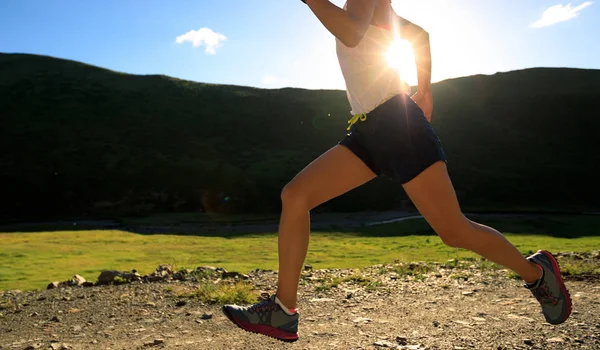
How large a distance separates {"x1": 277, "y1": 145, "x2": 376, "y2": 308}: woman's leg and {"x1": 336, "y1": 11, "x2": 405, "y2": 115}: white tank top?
0.34 metres

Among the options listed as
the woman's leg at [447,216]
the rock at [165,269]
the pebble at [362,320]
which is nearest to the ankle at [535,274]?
the woman's leg at [447,216]

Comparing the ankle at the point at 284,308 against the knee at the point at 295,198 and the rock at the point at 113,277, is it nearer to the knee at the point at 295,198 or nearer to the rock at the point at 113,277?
the knee at the point at 295,198

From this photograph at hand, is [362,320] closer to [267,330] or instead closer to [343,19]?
[267,330]

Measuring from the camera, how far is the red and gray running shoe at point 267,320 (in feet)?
9.36

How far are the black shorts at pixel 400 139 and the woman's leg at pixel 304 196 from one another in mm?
157

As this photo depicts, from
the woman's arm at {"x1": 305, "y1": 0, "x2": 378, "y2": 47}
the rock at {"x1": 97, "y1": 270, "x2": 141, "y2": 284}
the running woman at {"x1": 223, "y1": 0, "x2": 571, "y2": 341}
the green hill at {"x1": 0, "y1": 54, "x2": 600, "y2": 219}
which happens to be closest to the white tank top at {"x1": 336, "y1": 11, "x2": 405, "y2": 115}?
the running woman at {"x1": 223, "y1": 0, "x2": 571, "y2": 341}

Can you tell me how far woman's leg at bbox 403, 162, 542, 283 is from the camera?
2.65m

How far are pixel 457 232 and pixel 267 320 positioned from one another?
119cm

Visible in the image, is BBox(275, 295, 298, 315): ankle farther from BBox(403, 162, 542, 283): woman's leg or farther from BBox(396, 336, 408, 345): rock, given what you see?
BBox(396, 336, 408, 345): rock

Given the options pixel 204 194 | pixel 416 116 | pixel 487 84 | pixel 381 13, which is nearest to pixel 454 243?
pixel 416 116

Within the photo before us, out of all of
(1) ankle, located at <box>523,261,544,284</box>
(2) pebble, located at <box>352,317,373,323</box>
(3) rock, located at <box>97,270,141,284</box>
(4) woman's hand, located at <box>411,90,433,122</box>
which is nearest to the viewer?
(1) ankle, located at <box>523,261,544,284</box>

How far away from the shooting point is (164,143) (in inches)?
1801

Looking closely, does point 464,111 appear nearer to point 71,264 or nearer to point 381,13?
point 71,264

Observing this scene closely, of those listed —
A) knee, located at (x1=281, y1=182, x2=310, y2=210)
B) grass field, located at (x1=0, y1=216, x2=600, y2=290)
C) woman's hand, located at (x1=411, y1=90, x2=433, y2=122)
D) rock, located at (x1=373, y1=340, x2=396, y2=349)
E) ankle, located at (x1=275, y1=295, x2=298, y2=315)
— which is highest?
woman's hand, located at (x1=411, y1=90, x2=433, y2=122)
